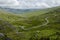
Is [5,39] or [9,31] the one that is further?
[9,31]

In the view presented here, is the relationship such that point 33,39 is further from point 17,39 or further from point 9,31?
point 9,31

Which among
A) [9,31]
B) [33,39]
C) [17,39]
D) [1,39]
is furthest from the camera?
[9,31]

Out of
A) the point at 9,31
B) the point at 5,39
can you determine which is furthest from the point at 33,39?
the point at 9,31

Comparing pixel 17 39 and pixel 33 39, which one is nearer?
pixel 33 39

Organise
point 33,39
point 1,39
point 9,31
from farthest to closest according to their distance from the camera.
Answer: point 9,31, point 33,39, point 1,39

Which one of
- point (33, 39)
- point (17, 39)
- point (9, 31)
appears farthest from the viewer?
point (9, 31)

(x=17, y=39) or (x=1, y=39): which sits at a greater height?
(x=1, y=39)

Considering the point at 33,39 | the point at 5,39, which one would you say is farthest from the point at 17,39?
the point at 5,39

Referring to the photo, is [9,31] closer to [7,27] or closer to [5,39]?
[7,27]

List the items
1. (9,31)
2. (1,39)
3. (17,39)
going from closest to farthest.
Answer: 1. (1,39)
2. (17,39)
3. (9,31)
